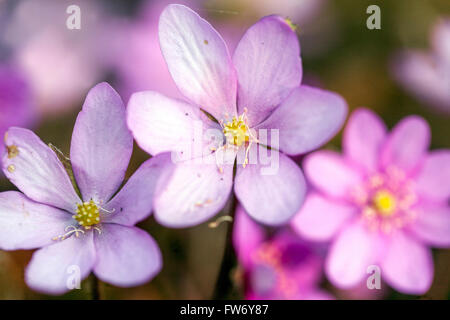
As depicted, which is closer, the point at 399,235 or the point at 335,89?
the point at 399,235

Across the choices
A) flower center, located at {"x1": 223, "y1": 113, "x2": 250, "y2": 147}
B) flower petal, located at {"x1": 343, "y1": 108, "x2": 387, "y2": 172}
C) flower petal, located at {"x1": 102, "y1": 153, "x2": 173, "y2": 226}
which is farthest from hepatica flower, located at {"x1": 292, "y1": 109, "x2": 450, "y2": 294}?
flower petal, located at {"x1": 102, "y1": 153, "x2": 173, "y2": 226}

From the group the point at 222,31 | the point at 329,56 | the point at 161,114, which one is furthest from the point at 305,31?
the point at 161,114

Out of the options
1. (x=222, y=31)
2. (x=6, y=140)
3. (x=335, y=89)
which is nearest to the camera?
(x=6, y=140)

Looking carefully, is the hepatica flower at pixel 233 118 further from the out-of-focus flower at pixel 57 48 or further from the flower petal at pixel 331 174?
the out-of-focus flower at pixel 57 48

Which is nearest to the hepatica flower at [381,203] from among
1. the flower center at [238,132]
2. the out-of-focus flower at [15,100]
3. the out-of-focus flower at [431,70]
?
the flower center at [238,132]

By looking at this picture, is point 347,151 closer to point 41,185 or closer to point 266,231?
point 266,231

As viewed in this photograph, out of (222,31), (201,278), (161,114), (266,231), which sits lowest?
(201,278)

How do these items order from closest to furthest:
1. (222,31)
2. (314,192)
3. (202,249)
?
(314,192) < (202,249) < (222,31)

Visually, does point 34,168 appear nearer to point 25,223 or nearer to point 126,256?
point 25,223

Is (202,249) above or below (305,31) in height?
below
